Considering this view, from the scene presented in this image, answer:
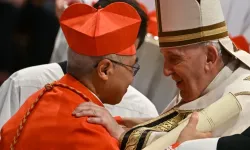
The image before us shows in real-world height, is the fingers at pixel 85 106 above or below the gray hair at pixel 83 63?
below

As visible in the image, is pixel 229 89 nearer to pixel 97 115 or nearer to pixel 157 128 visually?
pixel 157 128

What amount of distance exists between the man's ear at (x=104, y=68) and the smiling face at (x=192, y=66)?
182 mm

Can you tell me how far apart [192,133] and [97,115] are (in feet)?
1.16

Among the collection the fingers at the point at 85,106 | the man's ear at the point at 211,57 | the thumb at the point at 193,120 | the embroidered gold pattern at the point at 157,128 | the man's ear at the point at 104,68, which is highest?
the man's ear at the point at 211,57

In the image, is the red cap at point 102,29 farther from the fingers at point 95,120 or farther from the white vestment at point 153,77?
the white vestment at point 153,77

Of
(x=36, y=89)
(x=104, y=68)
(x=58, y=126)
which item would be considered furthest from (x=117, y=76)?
(x=36, y=89)

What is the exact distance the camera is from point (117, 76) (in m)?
2.79

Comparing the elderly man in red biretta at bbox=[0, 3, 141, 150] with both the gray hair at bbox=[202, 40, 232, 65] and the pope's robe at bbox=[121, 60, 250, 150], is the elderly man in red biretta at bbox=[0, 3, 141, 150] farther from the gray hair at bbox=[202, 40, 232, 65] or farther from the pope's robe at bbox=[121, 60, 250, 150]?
the gray hair at bbox=[202, 40, 232, 65]

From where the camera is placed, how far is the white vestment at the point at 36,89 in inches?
144

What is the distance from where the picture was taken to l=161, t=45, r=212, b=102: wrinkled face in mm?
2736

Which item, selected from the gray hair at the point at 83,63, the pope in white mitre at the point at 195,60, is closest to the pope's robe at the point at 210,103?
the pope in white mitre at the point at 195,60

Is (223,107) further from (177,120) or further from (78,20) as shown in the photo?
(78,20)

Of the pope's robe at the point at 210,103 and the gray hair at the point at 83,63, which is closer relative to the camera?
the pope's robe at the point at 210,103

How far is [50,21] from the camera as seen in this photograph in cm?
502
